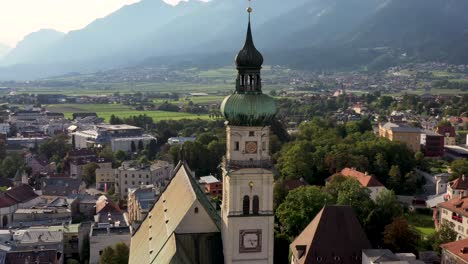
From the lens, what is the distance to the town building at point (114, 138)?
433ft

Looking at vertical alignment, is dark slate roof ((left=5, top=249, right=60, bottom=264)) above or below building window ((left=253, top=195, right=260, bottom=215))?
below

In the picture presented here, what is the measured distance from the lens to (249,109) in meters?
35.8

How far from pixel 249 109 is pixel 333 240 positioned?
72.4ft

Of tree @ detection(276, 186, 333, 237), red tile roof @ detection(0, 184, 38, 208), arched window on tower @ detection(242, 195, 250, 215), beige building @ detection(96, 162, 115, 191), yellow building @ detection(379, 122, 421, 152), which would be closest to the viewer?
arched window on tower @ detection(242, 195, 250, 215)

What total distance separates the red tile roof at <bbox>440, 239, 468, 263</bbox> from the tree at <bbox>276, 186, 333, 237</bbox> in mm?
12006

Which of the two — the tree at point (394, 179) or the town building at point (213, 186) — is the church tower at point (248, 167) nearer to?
the town building at point (213, 186)

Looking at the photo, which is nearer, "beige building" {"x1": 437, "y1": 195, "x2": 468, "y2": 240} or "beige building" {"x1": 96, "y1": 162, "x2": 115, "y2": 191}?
"beige building" {"x1": 437, "y1": 195, "x2": 468, "y2": 240}

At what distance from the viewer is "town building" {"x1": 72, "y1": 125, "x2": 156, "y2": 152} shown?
131875 millimetres

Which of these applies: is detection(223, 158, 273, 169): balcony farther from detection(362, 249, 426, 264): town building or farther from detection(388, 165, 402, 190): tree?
detection(388, 165, 402, 190): tree

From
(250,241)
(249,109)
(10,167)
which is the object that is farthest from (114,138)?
(249,109)

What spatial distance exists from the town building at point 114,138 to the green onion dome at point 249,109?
96.8 m

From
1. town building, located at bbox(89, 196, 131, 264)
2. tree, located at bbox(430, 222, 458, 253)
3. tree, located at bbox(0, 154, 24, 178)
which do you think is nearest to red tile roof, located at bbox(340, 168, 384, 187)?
tree, located at bbox(430, 222, 458, 253)

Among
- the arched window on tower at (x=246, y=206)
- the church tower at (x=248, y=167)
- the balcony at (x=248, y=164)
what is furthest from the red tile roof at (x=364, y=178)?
the balcony at (x=248, y=164)

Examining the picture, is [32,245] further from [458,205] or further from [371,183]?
[458,205]
